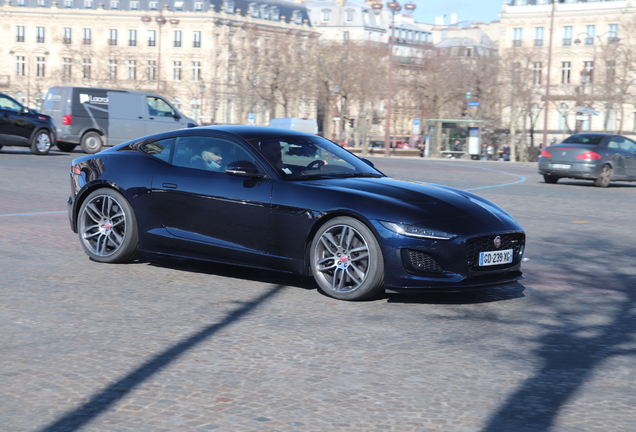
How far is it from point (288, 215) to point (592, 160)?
17.5 m

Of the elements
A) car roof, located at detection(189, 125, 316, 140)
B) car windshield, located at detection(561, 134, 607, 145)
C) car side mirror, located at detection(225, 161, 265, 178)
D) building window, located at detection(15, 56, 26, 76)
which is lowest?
car side mirror, located at detection(225, 161, 265, 178)

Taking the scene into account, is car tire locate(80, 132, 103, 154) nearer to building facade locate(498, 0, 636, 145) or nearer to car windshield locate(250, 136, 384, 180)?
car windshield locate(250, 136, 384, 180)

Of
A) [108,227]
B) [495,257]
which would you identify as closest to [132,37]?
[108,227]

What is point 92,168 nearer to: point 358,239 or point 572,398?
point 358,239

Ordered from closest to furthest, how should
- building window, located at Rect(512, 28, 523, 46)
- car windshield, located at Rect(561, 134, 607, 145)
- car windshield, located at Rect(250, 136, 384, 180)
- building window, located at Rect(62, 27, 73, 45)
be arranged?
car windshield, located at Rect(250, 136, 384, 180) → car windshield, located at Rect(561, 134, 607, 145) → building window, located at Rect(512, 28, 523, 46) → building window, located at Rect(62, 27, 73, 45)

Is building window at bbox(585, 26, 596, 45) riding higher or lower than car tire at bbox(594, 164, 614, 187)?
higher

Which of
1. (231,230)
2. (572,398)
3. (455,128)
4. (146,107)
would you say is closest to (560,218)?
(231,230)

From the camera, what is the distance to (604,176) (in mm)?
22922

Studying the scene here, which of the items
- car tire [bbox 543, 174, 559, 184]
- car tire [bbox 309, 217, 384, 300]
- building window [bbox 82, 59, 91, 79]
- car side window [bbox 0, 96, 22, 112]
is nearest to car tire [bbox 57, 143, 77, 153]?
car side window [bbox 0, 96, 22, 112]

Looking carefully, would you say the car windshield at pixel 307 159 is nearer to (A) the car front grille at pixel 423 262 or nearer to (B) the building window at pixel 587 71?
(A) the car front grille at pixel 423 262

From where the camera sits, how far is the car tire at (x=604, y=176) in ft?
75.0

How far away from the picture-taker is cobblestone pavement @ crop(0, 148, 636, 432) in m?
3.99

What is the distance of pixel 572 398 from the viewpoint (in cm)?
433

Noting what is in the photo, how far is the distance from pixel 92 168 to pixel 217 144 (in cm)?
136
